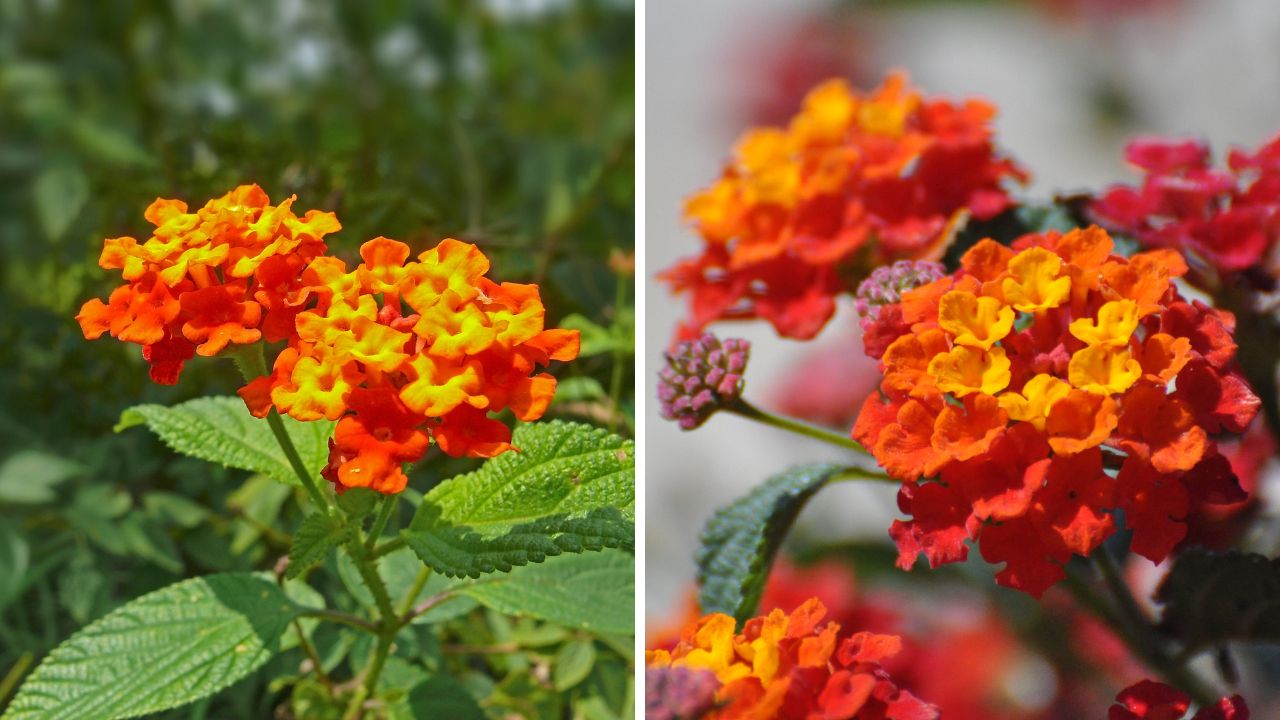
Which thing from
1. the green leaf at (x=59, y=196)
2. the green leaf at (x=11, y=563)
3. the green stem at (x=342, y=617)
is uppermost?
the green leaf at (x=59, y=196)

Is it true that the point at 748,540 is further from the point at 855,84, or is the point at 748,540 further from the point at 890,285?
the point at 855,84

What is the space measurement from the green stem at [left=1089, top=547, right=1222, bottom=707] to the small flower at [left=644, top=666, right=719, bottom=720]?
22cm

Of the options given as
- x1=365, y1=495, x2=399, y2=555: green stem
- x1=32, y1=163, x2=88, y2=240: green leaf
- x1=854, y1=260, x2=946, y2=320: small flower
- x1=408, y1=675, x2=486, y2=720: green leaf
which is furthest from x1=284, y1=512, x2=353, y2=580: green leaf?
x1=32, y1=163, x2=88, y2=240: green leaf

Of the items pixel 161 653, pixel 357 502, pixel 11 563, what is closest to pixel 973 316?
pixel 357 502

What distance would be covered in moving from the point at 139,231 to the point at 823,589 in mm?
542

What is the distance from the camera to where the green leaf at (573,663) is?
27.9 inches

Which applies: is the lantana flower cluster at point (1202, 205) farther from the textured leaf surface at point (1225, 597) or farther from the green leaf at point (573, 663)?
the green leaf at point (573, 663)

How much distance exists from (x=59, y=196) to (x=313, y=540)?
594mm

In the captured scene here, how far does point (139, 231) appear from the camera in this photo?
3.18 feet

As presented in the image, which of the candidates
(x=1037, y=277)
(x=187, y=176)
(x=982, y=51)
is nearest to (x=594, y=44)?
(x=982, y=51)

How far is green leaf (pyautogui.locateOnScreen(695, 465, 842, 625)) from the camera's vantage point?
1.94 ft

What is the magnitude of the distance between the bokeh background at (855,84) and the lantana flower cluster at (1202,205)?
22 cm

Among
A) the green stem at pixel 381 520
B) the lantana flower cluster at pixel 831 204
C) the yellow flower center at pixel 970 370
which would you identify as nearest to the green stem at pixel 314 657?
the green stem at pixel 381 520

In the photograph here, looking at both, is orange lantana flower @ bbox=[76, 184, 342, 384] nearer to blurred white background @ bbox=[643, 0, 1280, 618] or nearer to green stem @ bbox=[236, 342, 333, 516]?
green stem @ bbox=[236, 342, 333, 516]
